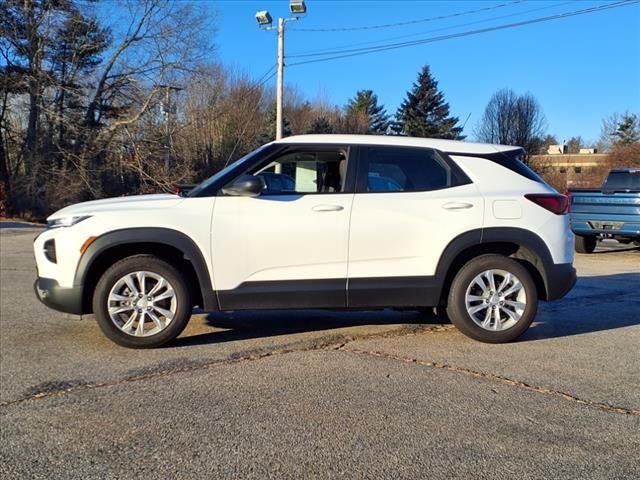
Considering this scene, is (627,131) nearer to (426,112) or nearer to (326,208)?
(426,112)

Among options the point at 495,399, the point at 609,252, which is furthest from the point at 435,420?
the point at 609,252

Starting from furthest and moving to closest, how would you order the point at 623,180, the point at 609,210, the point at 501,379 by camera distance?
the point at 623,180, the point at 609,210, the point at 501,379

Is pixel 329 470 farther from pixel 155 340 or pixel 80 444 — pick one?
pixel 155 340

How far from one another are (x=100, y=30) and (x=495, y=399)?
2986 centimetres

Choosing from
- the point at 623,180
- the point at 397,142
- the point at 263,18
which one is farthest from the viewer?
the point at 263,18

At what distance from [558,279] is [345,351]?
205 centimetres

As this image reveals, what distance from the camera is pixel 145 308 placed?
185 inches

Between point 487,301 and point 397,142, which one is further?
point 397,142

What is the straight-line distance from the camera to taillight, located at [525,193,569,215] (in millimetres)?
5031

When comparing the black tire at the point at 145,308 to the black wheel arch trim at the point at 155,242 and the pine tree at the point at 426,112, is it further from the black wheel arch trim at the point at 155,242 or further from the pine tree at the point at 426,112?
the pine tree at the point at 426,112

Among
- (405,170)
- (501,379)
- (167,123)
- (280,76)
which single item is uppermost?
(280,76)

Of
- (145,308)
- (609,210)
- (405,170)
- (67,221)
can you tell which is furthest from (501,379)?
(609,210)

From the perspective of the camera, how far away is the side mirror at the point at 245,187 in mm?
4617

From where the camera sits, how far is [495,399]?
3.67 m
